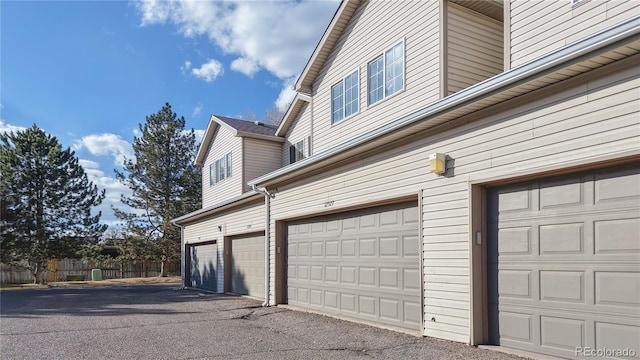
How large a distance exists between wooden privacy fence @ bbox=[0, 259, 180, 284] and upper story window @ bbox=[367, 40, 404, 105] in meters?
26.4

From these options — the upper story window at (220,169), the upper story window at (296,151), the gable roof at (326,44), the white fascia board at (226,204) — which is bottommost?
the white fascia board at (226,204)

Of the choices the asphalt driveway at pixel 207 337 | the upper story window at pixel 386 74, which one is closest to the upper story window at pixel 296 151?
the upper story window at pixel 386 74

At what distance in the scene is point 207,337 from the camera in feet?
24.9

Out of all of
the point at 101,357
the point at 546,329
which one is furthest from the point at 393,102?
the point at 101,357

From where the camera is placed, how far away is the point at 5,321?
10398 mm

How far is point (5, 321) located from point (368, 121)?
381 inches

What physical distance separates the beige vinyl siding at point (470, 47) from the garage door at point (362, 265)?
316 cm

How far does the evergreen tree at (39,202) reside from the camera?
26.1m

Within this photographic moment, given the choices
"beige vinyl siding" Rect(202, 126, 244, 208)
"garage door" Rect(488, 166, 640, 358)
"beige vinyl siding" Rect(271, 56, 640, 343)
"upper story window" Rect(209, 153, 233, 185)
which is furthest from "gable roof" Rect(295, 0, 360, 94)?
"garage door" Rect(488, 166, 640, 358)

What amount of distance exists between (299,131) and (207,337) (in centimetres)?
1083

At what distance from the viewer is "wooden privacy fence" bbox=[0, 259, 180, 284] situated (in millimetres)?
28641

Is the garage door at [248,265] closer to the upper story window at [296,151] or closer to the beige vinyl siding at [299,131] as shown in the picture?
the upper story window at [296,151]

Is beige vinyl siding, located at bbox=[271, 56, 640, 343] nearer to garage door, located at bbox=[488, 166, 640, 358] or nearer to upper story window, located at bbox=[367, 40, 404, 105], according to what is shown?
garage door, located at bbox=[488, 166, 640, 358]

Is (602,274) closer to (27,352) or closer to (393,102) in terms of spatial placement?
(393,102)
